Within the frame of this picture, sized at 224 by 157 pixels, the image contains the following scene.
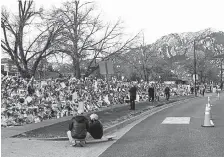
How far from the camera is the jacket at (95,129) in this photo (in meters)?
10.7

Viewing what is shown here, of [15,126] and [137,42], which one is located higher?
[137,42]

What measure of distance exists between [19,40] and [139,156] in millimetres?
19392

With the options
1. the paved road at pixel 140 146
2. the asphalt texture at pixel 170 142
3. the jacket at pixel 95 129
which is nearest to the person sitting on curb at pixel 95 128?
the jacket at pixel 95 129

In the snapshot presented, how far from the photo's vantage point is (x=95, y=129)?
10.8 m

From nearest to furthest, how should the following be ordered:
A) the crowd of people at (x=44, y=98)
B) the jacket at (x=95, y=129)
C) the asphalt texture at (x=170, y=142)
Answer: the asphalt texture at (x=170, y=142), the jacket at (x=95, y=129), the crowd of people at (x=44, y=98)

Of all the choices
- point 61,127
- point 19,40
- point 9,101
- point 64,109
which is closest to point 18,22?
point 19,40

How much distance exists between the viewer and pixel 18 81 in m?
16.4

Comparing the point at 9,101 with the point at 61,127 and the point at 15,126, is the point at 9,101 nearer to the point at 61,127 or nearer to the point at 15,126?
the point at 15,126

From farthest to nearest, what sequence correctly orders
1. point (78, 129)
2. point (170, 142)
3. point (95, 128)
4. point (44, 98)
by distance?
point (44, 98), point (95, 128), point (170, 142), point (78, 129)

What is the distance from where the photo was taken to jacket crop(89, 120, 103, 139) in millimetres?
10719

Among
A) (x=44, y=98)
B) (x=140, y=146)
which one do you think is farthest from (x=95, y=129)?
(x=44, y=98)

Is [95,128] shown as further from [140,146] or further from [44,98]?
[44,98]

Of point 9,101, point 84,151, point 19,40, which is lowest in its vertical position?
point 84,151

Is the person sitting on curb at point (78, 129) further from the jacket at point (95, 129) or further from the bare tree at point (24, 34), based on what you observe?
the bare tree at point (24, 34)
